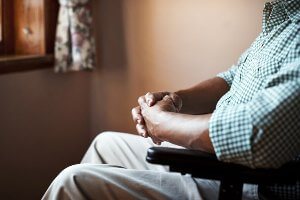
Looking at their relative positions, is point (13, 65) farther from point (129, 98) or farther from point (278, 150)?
point (278, 150)

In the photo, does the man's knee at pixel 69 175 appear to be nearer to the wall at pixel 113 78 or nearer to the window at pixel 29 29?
the wall at pixel 113 78

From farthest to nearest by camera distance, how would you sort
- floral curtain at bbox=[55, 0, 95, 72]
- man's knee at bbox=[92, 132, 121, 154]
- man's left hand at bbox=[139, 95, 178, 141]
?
floral curtain at bbox=[55, 0, 95, 72] → man's knee at bbox=[92, 132, 121, 154] → man's left hand at bbox=[139, 95, 178, 141]

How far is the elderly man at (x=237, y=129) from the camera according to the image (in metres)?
1.00

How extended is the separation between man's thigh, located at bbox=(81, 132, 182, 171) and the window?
0.62 m

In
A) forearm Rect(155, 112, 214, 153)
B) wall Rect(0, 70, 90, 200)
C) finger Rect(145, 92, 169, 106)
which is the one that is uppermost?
finger Rect(145, 92, 169, 106)

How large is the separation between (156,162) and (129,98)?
1.28 meters

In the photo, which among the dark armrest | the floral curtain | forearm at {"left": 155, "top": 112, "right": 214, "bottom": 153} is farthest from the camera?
the floral curtain

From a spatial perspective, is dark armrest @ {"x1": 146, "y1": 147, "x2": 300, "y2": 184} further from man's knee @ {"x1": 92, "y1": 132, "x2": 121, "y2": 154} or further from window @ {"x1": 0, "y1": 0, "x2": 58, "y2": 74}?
window @ {"x1": 0, "y1": 0, "x2": 58, "y2": 74}

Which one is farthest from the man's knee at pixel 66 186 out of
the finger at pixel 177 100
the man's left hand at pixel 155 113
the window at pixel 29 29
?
the window at pixel 29 29

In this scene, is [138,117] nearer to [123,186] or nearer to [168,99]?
[168,99]

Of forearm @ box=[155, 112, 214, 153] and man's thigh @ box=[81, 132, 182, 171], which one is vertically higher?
forearm @ box=[155, 112, 214, 153]

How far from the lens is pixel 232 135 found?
3.39 feet

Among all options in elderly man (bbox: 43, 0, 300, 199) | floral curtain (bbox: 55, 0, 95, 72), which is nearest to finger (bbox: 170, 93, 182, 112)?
elderly man (bbox: 43, 0, 300, 199)

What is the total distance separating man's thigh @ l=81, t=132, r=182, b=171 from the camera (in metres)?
1.57
